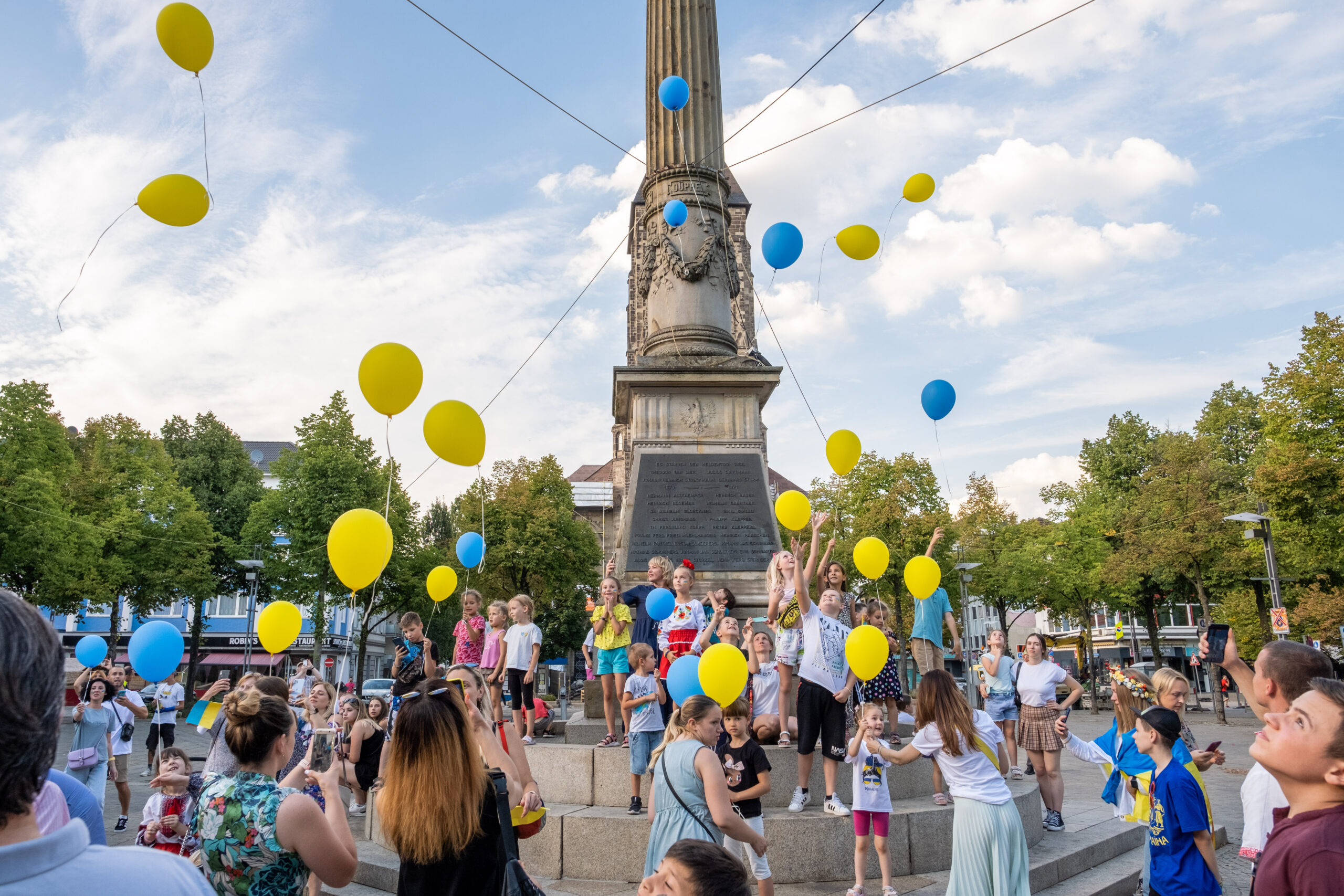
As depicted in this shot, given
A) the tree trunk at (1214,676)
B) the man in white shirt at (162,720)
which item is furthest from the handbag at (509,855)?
the tree trunk at (1214,676)

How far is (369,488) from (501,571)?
8.81 metres

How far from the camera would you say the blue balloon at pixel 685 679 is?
616 cm

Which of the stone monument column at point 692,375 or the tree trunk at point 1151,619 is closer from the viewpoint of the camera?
the stone monument column at point 692,375

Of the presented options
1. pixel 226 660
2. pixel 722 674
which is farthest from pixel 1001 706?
pixel 226 660

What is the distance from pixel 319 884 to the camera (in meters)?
6.29

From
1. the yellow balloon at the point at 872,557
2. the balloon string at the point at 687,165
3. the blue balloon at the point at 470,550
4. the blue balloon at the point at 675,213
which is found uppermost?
the balloon string at the point at 687,165

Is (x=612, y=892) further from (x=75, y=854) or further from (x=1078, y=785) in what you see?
(x=1078, y=785)

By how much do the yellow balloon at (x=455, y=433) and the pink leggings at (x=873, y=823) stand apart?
377 centimetres

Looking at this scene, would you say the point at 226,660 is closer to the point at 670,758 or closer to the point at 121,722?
the point at 121,722

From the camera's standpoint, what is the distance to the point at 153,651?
770 centimetres

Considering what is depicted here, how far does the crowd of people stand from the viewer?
86.4 inches

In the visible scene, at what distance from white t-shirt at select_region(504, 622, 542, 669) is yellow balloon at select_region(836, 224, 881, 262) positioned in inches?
213

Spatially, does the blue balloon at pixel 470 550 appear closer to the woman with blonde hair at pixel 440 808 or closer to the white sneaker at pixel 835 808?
the white sneaker at pixel 835 808

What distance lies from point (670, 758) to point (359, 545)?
2.50 meters
